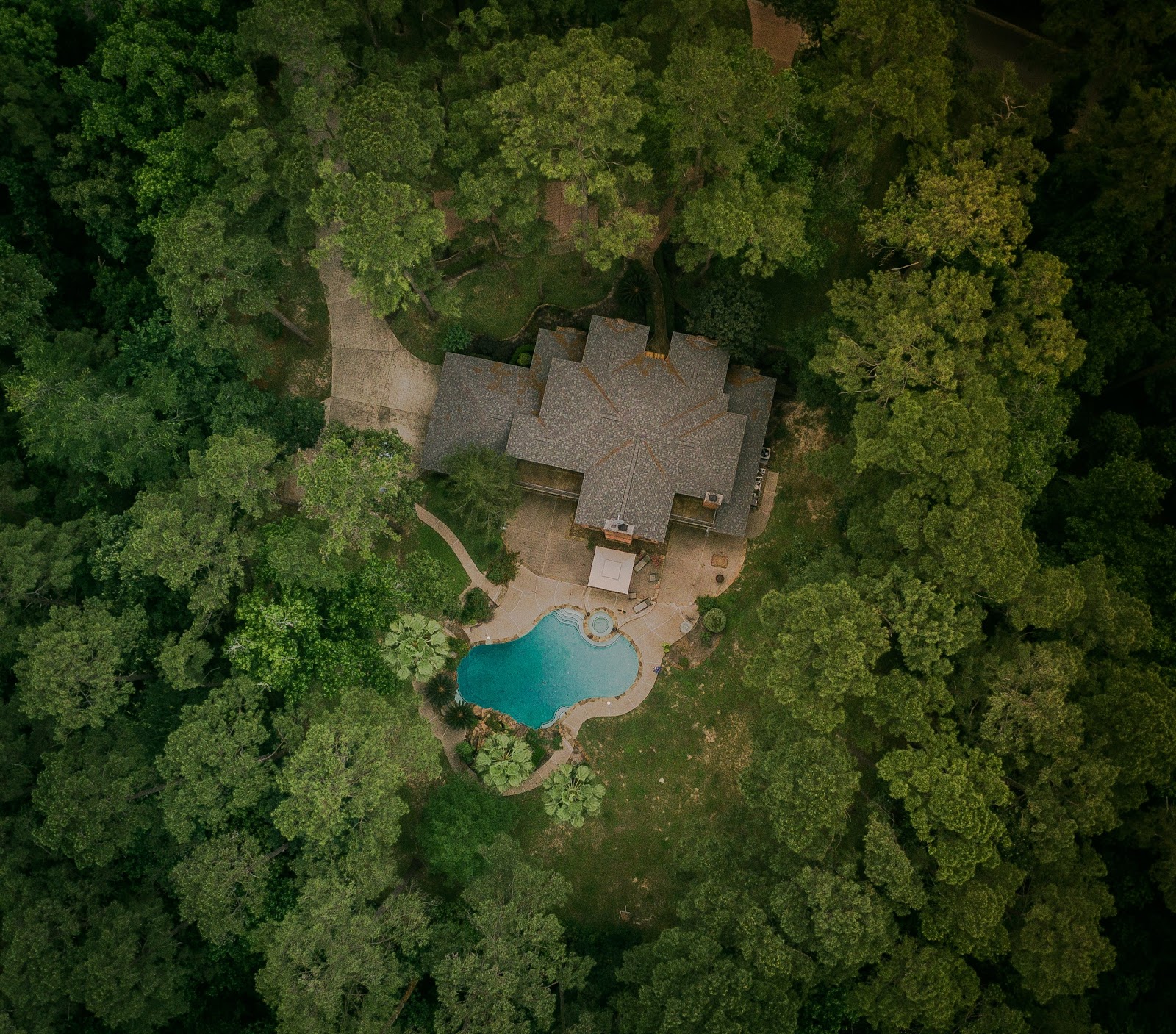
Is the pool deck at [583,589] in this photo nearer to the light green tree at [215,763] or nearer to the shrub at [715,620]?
the shrub at [715,620]

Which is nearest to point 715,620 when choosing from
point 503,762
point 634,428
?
point 634,428

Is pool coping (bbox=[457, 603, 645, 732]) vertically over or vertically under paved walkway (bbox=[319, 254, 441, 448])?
under

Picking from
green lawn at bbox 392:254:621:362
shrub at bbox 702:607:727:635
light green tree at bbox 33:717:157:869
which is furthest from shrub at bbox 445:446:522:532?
light green tree at bbox 33:717:157:869

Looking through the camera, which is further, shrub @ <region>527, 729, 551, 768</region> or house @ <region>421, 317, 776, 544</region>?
shrub @ <region>527, 729, 551, 768</region>

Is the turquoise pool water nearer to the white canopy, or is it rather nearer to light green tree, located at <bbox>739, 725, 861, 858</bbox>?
the white canopy

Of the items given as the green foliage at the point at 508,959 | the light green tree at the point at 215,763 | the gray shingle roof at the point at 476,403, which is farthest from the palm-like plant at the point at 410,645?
the green foliage at the point at 508,959

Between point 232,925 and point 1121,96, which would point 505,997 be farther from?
point 1121,96

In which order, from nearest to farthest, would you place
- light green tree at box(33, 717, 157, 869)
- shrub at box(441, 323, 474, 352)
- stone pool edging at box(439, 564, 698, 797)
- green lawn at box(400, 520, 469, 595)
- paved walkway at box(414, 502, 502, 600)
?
light green tree at box(33, 717, 157, 869) → stone pool edging at box(439, 564, 698, 797) → shrub at box(441, 323, 474, 352) → paved walkway at box(414, 502, 502, 600) → green lawn at box(400, 520, 469, 595)
